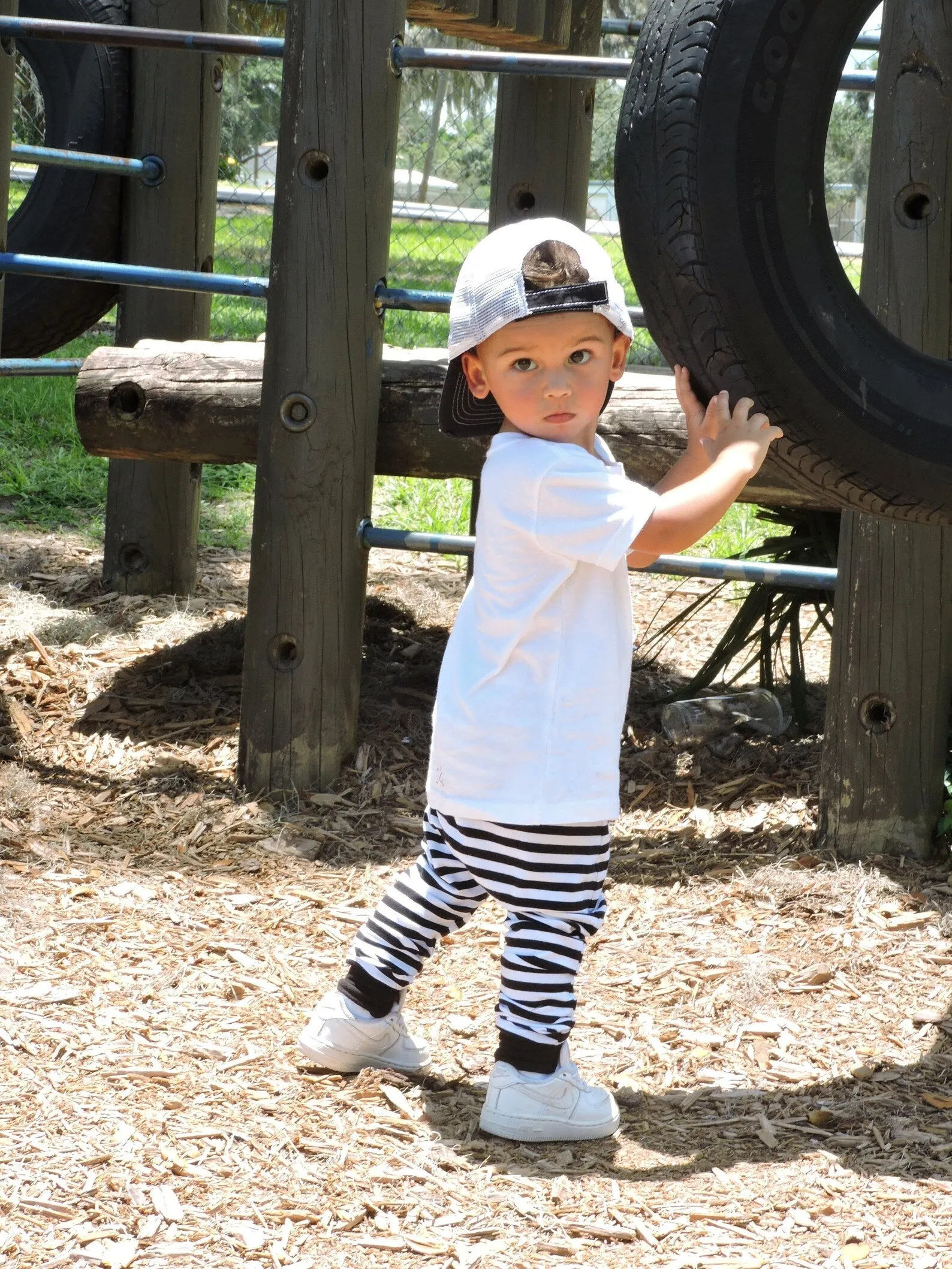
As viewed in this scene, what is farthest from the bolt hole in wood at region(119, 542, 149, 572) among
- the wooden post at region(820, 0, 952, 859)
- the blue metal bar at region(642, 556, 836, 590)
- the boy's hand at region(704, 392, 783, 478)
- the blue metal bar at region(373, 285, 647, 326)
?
the boy's hand at region(704, 392, 783, 478)

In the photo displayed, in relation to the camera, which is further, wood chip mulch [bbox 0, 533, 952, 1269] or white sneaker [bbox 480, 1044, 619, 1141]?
white sneaker [bbox 480, 1044, 619, 1141]

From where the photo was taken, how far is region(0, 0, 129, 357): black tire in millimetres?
4234

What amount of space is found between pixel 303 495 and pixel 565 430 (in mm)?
1315

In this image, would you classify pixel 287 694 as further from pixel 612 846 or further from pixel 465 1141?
pixel 465 1141

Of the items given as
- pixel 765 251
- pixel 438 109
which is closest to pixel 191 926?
pixel 765 251

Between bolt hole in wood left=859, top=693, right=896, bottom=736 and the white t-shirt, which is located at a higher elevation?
the white t-shirt

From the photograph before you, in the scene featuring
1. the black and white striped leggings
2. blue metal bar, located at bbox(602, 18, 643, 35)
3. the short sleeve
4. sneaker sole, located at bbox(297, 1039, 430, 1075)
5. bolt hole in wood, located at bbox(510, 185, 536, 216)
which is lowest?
sneaker sole, located at bbox(297, 1039, 430, 1075)

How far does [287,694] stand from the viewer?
326cm

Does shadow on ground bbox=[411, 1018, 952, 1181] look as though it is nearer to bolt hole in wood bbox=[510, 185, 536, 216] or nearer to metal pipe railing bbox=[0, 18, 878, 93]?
metal pipe railing bbox=[0, 18, 878, 93]

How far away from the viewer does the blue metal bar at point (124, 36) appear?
10.9ft

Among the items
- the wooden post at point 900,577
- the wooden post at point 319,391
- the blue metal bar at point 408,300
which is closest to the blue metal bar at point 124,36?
the wooden post at point 319,391

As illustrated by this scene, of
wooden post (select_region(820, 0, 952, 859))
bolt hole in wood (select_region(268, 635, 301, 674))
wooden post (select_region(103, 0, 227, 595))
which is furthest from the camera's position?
wooden post (select_region(103, 0, 227, 595))

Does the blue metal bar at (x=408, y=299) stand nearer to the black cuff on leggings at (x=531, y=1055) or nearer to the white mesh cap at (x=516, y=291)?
the white mesh cap at (x=516, y=291)

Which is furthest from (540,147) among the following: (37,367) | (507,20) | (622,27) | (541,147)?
(37,367)
